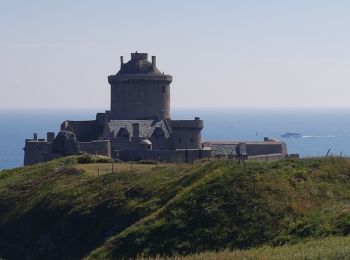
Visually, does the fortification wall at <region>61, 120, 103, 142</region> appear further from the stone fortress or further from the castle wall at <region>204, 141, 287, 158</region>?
the castle wall at <region>204, 141, 287, 158</region>

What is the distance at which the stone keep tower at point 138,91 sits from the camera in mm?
80375

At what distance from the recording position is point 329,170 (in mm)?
35688

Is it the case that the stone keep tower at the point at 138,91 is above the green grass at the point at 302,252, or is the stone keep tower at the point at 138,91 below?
above

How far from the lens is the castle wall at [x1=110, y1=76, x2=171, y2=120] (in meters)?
80.4

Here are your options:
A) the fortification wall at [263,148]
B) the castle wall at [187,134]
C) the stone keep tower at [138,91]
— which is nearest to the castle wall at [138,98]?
the stone keep tower at [138,91]

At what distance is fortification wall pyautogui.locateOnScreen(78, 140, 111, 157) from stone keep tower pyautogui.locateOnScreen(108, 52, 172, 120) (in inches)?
567

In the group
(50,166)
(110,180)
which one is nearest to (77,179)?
(110,180)

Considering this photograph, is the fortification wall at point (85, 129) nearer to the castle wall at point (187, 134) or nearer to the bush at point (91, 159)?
the castle wall at point (187, 134)

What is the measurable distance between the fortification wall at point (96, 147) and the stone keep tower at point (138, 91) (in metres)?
14.4

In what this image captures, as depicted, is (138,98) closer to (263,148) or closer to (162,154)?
(263,148)

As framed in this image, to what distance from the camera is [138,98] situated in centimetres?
8056

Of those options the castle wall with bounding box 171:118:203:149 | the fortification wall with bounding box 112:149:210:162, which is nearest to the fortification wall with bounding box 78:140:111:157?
the fortification wall with bounding box 112:149:210:162

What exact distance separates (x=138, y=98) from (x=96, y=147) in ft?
52.7

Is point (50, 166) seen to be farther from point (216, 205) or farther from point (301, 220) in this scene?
point (301, 220)
